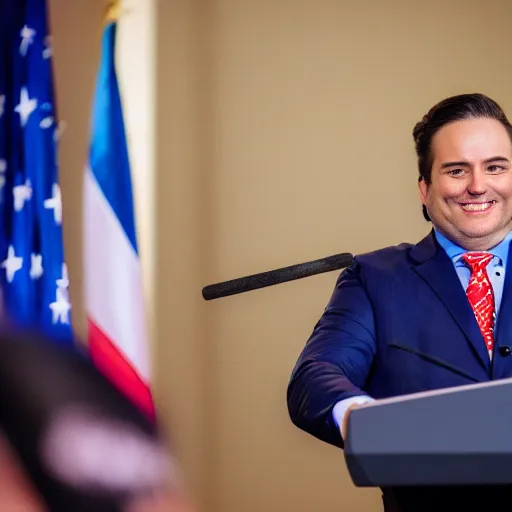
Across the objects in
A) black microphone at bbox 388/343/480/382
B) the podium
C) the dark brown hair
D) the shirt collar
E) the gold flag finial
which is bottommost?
the podium

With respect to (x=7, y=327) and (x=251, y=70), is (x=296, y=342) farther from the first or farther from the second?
(x=7, y=327)

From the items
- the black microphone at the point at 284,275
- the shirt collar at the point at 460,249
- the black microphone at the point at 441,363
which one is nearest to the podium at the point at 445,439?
the black microphone at the point at 441,363

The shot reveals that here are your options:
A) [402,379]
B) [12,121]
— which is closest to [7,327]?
[402,379]

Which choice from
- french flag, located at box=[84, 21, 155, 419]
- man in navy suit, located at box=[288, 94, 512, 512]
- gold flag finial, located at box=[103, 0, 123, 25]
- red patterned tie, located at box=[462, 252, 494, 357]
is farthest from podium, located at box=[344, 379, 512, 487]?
gold flag finial, located at box=[103, 0, 123, 25]

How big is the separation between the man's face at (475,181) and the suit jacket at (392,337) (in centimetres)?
8

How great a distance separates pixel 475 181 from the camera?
1.59 metres

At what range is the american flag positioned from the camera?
231cm

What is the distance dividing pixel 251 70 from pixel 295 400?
1.91 metres

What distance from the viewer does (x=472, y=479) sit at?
739 mm

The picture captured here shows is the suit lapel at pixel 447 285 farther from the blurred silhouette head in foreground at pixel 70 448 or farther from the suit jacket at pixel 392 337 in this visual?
the blurred silhouette head in foreground at pixel 70 448

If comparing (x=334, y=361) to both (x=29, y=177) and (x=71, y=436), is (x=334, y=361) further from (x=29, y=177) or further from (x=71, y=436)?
(x=29, y=177)

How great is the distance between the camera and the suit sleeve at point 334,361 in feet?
3.99

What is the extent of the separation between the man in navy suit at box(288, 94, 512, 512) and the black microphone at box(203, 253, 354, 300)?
0.63 ft

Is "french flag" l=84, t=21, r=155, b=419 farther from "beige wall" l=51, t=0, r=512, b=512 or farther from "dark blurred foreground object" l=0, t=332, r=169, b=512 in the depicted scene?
"dark blurred foreground object" l=0, t=332, r=169, b=512
